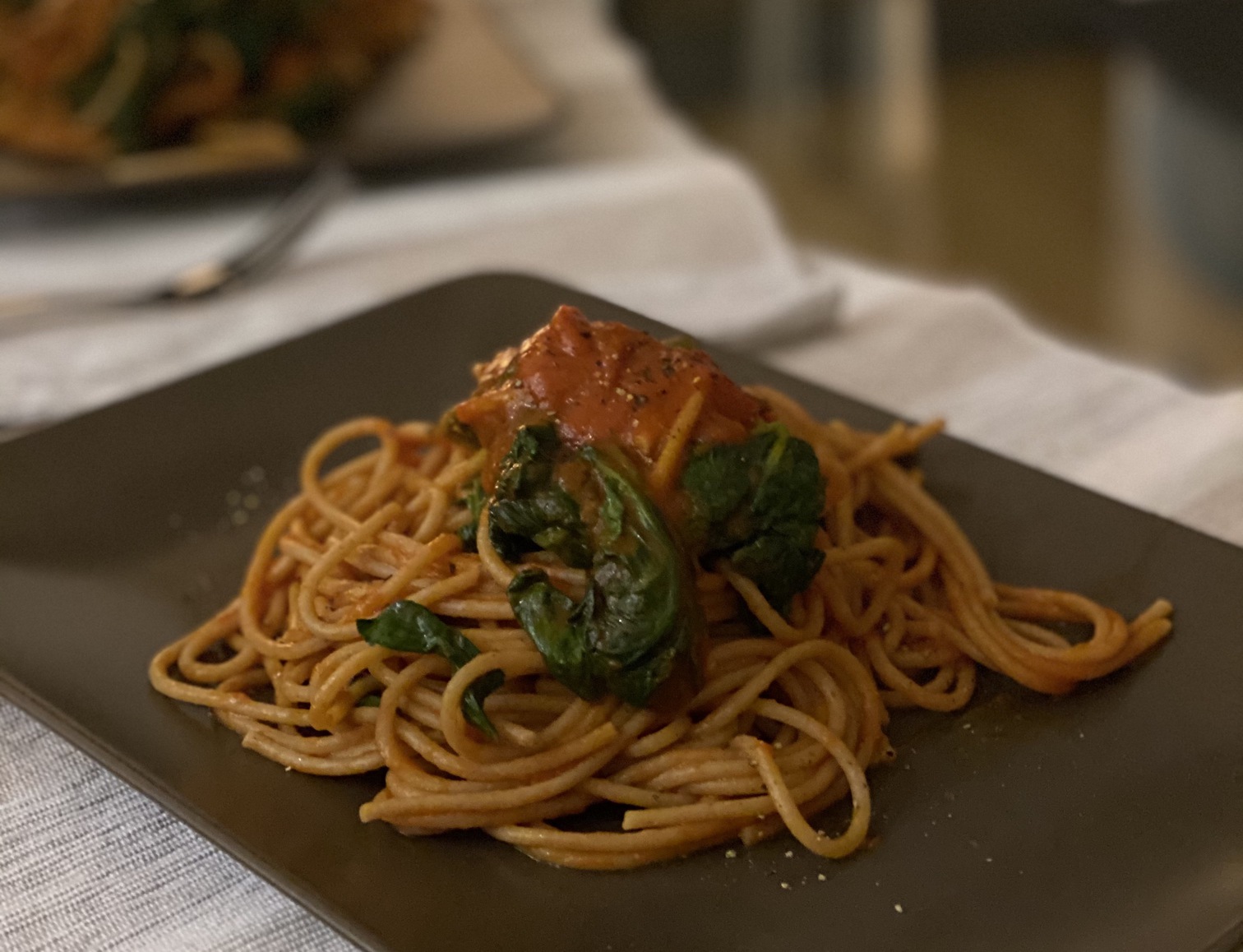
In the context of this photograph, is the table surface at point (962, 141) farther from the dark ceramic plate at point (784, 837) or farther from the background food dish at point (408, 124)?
the dark ceramic plate at point (784, 837)

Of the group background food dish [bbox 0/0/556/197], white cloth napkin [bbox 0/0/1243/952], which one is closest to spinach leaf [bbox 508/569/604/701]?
white cloth napkin [bbox 0/0/1243/952]

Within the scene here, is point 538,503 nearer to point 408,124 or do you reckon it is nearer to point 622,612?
Answer: point 622,612

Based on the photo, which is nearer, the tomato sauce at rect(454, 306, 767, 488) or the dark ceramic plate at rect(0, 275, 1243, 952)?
the dark ceramic plate at rect(0, 275, 1243, 952)

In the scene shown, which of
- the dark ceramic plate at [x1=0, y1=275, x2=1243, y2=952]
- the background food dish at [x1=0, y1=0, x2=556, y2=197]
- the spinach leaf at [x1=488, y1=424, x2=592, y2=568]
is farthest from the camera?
the background food dish at [x1=0, y1=0, x2=556, y2=197]

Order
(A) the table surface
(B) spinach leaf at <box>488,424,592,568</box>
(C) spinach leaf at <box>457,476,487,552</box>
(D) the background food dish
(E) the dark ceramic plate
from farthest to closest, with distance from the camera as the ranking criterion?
(A) the table surface → (D) the background food dish → (C) spinach leaf at <box>457,476,487,552</box> → (B) spinach leaf at <box>488,424,592,568</box> → (E) the dark ceramic plate

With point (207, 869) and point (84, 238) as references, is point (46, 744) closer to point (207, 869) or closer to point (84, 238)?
point (207, 869)

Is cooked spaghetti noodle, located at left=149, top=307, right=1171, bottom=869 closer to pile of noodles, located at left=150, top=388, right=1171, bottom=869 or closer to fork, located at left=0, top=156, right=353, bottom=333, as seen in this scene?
pile of noodles, located at left=150, top=388, right=1171, bottom=869

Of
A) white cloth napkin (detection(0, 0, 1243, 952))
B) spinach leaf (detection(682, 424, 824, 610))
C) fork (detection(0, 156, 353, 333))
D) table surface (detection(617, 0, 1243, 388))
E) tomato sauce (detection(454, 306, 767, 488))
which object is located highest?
tomato sauce (detection(454, 306, 767, 488))
